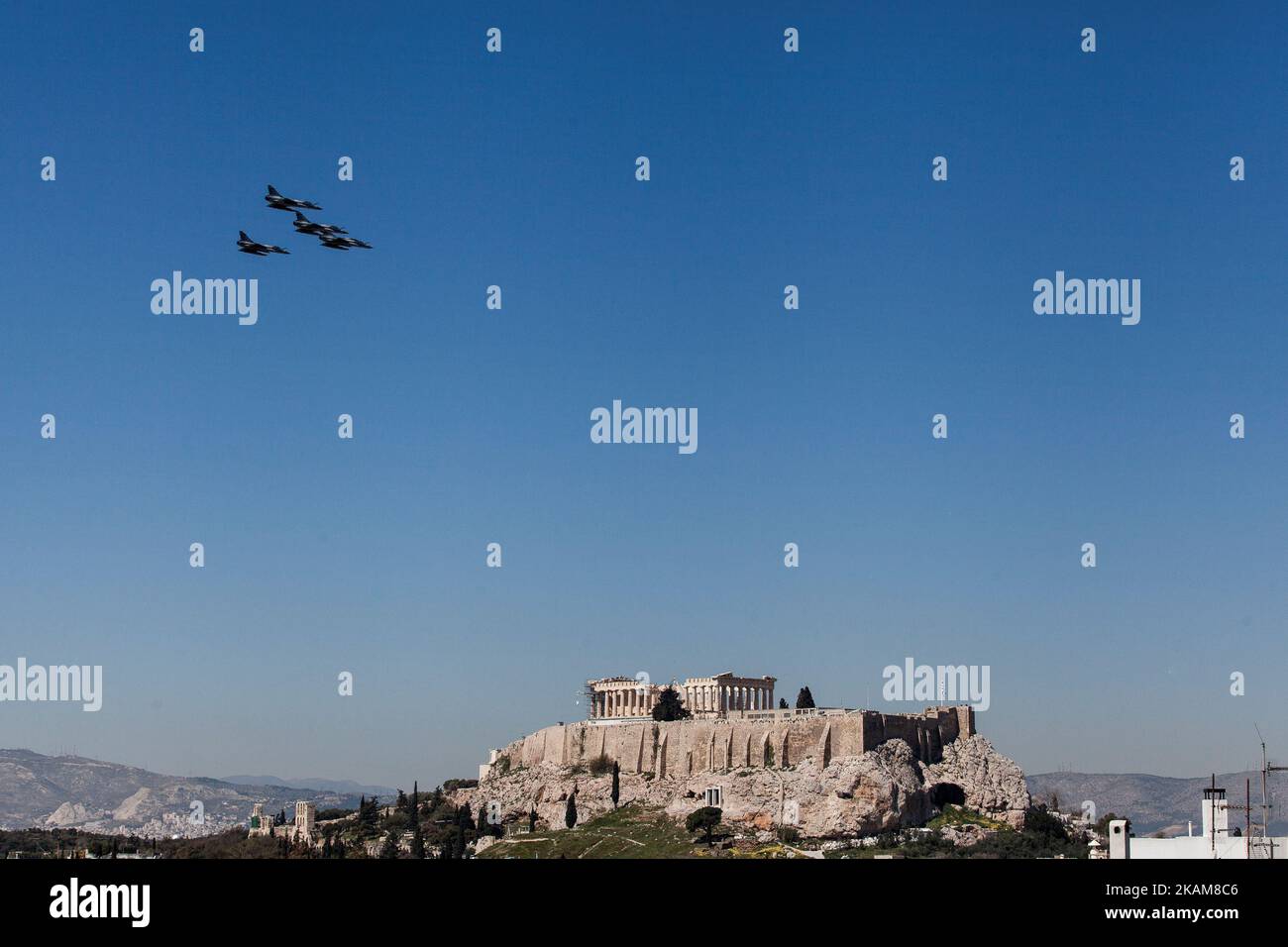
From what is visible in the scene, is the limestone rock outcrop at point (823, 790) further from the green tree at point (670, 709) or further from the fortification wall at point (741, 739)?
the green tree at point (670, 709)

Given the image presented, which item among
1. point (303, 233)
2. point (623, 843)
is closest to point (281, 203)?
point (303, 233)

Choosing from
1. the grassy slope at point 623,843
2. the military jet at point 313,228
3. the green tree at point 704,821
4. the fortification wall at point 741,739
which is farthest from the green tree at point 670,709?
the military jet at point 313,228

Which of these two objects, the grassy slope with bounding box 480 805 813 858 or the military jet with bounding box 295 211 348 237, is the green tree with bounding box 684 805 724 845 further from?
the military jet with bounding box 295 211 348 237

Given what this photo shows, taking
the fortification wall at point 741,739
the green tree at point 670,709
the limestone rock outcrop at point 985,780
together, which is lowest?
the limestone rock outcrop at point 985,780
